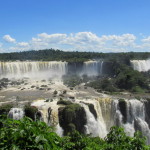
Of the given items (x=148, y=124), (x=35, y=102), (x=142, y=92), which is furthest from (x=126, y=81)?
(x=35, y=102)

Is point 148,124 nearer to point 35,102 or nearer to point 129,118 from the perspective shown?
point 129,118

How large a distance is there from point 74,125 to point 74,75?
29.2 m

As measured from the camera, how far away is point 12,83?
3969 centimetres

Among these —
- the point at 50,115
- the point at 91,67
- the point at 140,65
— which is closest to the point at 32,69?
the point at 91,67

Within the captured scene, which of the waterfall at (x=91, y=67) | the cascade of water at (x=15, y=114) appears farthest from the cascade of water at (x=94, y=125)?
the waterfall at (x=91, y=67)

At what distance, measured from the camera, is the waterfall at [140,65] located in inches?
2162

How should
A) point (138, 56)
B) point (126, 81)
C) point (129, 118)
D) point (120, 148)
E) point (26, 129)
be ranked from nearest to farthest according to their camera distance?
point (26, 129) → point (120, 148) → point (129, 118) → point (126, 81) → point (138, 56)

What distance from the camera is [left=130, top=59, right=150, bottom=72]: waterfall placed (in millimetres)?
54906

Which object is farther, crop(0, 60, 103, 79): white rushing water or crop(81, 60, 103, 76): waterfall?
crop(81, 60, 103, 76): waterfall

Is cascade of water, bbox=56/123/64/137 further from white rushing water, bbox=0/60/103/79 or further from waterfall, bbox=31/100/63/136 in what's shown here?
white rushing water, bbox=0/60/103/79

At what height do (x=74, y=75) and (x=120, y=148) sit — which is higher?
(x=120, y=148)

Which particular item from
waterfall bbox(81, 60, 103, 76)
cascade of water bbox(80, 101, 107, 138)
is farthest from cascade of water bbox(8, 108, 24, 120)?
waterfall bbox(81, 60, 103, 76)

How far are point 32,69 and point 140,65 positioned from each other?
25.7 meters

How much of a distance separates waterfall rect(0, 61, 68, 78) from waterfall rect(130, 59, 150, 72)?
16.5 m
